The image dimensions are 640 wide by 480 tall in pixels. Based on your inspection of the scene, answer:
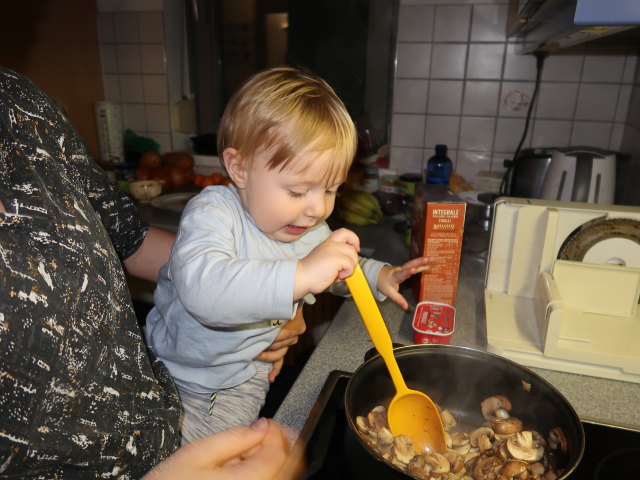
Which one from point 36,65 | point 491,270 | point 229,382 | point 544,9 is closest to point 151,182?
point 36,65

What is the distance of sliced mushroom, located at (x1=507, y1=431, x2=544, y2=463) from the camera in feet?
2.17

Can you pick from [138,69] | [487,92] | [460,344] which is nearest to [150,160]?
[138,69]

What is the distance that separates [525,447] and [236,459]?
40 centimetres

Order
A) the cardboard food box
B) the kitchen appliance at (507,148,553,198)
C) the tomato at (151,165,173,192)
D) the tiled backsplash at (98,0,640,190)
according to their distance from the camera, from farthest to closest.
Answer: the tomato at (151,165,173,192) → the tiled backsplash at (98,0,640,190) → the kitchen appliance at (507,148,553,198) → the cardboard food box

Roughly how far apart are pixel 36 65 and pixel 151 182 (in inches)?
24.6

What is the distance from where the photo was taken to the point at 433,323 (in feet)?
3.05

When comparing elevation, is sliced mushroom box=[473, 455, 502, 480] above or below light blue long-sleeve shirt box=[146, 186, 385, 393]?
below

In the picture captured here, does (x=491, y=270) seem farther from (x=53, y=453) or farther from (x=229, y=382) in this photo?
(x=53, y=453)

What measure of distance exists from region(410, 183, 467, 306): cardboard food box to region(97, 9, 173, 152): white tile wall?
1626 mm

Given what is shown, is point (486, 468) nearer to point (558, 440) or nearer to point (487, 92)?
point (558, 440)

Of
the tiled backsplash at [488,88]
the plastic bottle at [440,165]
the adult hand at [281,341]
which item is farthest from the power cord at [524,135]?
the adult hand at [281,341]

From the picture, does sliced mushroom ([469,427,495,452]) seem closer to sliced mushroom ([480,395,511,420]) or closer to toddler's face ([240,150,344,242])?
sliced mushroom ([480,395,511,420])

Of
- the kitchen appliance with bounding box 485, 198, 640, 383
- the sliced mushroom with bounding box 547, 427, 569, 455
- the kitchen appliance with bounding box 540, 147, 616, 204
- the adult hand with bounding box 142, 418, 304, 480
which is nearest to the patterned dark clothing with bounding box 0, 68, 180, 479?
the adult hand with bounding box 142, 418, 304, 480

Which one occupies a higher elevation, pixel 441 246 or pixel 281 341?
pixel 441 246
